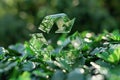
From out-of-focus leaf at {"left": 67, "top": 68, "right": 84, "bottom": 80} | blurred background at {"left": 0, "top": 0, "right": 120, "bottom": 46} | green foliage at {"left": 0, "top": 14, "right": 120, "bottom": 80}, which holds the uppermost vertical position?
blurred background at {"left": 0, "top": 0, "right": 120, "bottom": 46}

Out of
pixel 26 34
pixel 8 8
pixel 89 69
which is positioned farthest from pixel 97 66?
pixel 8 8

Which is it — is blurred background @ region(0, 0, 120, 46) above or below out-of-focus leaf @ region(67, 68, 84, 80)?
above

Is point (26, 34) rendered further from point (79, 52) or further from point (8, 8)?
point (79, 52)

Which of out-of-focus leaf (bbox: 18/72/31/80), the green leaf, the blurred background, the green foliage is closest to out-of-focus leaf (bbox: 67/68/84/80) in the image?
the green foliage

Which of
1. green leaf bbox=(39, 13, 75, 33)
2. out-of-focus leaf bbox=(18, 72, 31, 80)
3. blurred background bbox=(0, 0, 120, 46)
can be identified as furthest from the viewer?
blurred background bbox=(0, 0, 120, 46)

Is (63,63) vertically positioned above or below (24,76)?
above

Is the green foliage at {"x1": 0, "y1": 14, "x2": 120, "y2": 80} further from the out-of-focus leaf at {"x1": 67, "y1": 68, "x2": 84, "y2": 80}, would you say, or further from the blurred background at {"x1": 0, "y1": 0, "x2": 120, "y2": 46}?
the blurred background at {"x1": 0, "y1": 0, "x2": 120, "y2": 46}

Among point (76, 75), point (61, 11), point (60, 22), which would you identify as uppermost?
point (61, 11)

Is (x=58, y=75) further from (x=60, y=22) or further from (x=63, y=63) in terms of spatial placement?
(x=60, y=22)

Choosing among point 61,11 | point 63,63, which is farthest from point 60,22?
point 61,11

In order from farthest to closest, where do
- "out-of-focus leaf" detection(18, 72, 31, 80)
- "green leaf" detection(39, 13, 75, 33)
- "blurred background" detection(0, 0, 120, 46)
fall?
"blurred background" detection(0, 0, 120, 46) < "green leaf" detection(39, 13, 75, 33) < "out-of-focus leaf" detection(18, 72, 31, 80)
